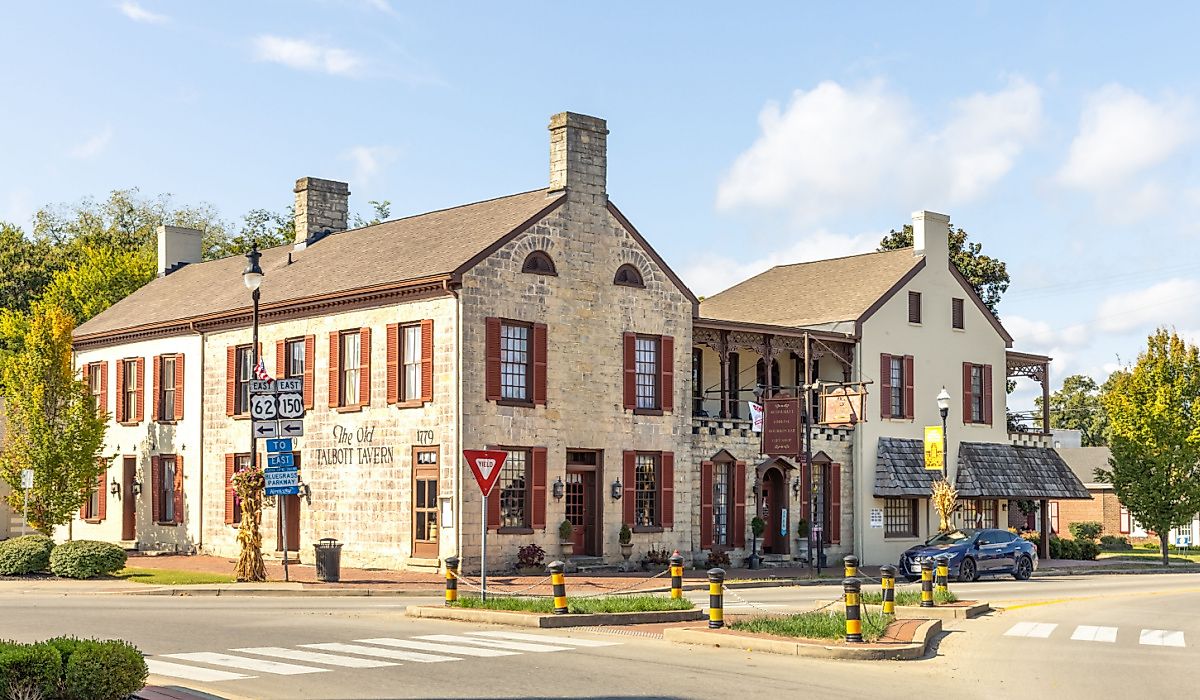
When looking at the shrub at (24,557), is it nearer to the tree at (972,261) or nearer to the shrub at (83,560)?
the shrub at (83,560)

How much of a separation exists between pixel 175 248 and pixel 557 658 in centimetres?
3913

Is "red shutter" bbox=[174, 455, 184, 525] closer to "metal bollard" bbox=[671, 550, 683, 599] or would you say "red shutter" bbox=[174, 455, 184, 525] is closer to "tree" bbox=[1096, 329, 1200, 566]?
"metal bollard" bbox=[671, 550, 683, 599]

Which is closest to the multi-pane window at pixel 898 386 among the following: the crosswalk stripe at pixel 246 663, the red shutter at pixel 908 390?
the red shutter at pixel 908 390

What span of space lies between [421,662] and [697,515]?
23418mm

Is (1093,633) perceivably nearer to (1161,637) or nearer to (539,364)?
(1161,637)

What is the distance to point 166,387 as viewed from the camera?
43250 mm

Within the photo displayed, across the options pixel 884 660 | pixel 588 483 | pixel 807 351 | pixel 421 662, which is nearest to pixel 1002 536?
pixel 807 351

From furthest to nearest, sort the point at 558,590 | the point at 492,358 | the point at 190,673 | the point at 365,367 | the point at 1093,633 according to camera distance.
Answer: the point at 365,367, the point at 492,358, the point at 1093,633, the point at 558,590, the point at 190,673

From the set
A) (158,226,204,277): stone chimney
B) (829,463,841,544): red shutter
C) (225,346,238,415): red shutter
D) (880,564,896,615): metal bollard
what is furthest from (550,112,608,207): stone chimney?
(158,226,204,277): stone chimney

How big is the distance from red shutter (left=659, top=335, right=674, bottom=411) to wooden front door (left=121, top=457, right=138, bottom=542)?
664 inches

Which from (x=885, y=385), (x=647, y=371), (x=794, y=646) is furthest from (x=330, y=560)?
(x=885, y=385)

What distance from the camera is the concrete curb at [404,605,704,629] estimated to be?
20812 millimetres

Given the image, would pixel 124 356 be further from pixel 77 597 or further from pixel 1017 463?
pixel 1017 463

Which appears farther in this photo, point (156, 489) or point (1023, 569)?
point (156, 489)
